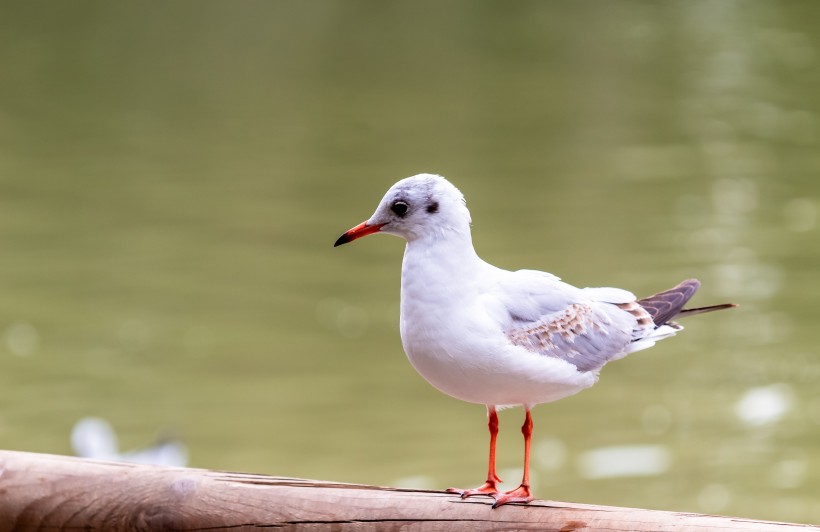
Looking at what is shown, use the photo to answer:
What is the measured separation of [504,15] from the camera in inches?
509

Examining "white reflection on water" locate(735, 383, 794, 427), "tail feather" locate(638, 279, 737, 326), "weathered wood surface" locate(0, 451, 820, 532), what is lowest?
"weathered wood surface" locate(0, 451, 820, 532)

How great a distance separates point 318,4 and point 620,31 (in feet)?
10.2

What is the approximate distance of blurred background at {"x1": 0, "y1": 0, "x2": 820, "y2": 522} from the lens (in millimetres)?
4676

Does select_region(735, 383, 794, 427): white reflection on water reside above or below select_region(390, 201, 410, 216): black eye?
above

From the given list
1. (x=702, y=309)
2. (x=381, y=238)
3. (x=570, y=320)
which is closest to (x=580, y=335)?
(x=570, y=320)

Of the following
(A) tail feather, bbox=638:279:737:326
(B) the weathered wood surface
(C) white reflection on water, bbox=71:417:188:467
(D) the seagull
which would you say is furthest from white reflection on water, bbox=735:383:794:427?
(B) the weathered wood surface

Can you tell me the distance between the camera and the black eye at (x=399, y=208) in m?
1.55

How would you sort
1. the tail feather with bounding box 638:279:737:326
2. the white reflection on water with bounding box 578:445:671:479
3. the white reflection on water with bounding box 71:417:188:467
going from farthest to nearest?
the white reflection on water with bounding box 578:445:671:479 → the white reflection on water with bounding box 71:417:188:467 → the tail feather with bounding box 638:279:737:326

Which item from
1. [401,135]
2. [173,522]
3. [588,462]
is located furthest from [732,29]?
[173,522]

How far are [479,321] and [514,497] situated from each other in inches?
8.9

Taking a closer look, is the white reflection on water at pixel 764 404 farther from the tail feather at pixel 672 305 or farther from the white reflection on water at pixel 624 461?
the tail feather at pixel 672 305

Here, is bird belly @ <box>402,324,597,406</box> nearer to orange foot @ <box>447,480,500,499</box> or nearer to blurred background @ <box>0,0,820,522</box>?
orange foot @ <box>447,480,500,499</box>

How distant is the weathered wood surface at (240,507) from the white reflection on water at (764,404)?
344cm

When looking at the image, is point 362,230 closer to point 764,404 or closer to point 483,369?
point 483,369
